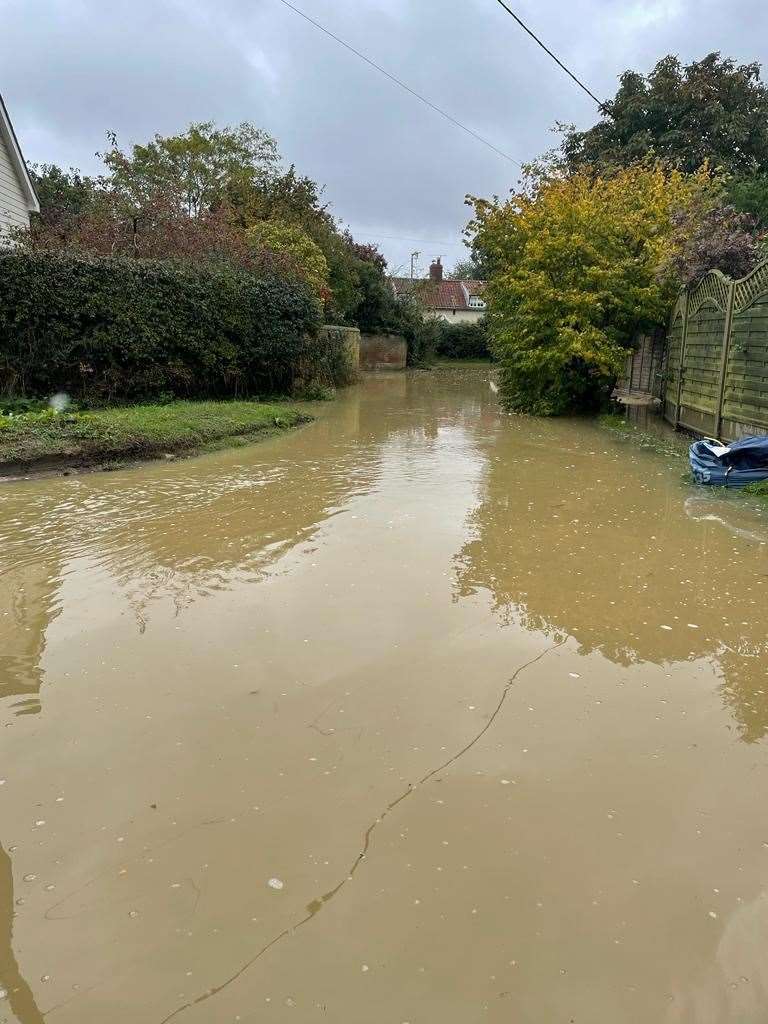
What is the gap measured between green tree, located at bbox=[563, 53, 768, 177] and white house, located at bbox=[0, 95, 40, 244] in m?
20.1

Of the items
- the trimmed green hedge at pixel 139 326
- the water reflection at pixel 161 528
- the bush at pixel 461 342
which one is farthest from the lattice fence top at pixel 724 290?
the bush at pixel 461 342

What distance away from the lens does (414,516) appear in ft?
22.6

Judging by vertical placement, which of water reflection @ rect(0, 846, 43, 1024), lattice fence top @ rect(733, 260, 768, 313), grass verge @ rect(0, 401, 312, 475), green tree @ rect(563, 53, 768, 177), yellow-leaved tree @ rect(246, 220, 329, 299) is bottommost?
water reflection @ rect(0, 846, 43, 1024)

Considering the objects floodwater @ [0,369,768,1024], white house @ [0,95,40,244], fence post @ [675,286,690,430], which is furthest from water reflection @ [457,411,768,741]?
white house @ [0,95,40,244]

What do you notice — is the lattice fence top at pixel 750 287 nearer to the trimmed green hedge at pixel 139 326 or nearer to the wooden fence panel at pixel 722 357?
the wooden fence panel at pixel 722 357

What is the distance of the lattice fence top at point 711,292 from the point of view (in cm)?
1052

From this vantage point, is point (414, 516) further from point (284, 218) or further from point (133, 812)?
point (284, 218)

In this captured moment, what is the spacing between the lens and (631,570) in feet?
17.5

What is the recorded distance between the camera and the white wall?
17547mm

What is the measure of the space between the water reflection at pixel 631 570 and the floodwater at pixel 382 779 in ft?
0.11

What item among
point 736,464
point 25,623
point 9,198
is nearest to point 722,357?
point 736,464

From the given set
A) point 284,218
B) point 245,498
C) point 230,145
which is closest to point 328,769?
point 245,498

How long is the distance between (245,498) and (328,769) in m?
5.05

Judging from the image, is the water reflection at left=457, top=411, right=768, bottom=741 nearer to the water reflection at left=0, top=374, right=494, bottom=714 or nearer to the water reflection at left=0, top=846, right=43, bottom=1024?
the water reflection at left=0, top=374, right=494, bottom=714
